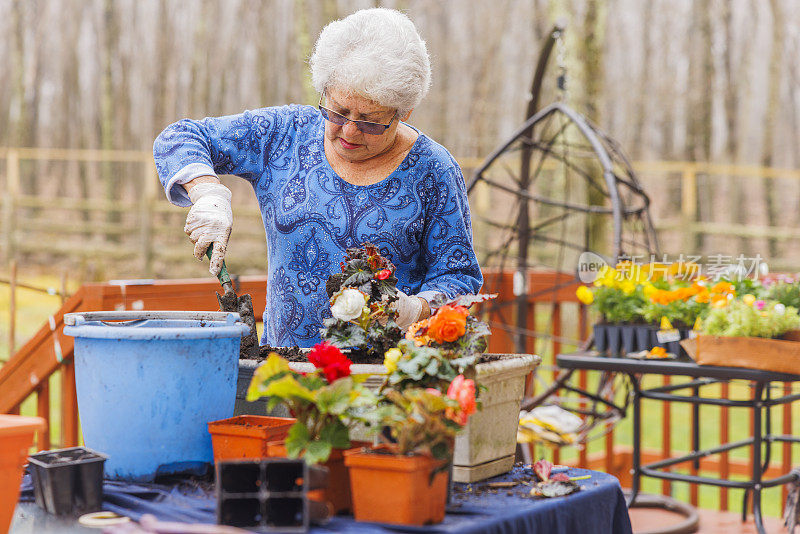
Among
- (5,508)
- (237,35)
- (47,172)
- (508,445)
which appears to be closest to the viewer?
(5,508)

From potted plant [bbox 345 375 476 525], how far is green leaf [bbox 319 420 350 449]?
0.03 m

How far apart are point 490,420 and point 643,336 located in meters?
2.00

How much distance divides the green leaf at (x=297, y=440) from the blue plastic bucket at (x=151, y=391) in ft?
0.80

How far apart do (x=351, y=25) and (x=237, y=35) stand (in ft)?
31.6

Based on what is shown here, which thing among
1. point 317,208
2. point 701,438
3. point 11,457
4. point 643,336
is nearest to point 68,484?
point 11,457

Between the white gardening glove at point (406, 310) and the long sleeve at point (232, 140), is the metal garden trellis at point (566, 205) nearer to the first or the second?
the long sleeve at point (232, 140)

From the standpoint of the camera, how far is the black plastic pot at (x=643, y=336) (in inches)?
130

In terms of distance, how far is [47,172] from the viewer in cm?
1190

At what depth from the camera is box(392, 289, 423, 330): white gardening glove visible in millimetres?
1636

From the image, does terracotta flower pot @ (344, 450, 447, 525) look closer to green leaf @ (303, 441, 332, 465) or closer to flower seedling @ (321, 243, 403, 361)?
green leaf @ (303, 441, 332, 465)

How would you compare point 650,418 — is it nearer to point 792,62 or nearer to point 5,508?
point 792,62

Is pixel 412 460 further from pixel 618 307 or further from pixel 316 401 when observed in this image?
pixel 618 307

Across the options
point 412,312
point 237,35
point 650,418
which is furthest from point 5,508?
point 237,35

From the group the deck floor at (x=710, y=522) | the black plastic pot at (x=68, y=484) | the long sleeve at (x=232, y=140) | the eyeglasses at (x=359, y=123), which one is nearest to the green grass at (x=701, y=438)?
the deck floor at (x=710, y=522)
